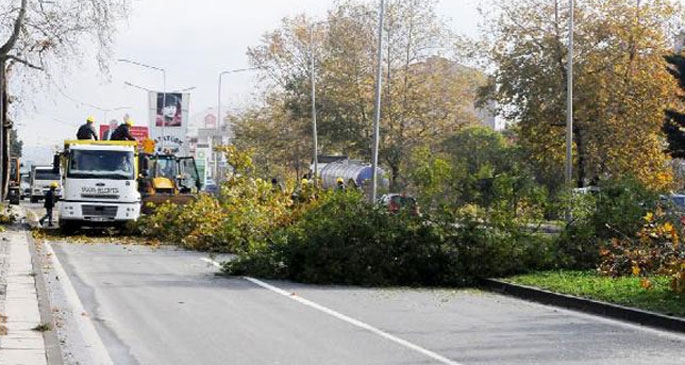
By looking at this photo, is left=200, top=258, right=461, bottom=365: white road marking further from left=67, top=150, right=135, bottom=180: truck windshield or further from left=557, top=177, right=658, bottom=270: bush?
left=67, top=150, right=135, bottom=180: truck windshield

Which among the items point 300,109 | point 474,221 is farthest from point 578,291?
point 300,109

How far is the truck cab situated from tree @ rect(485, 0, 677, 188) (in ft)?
75.4

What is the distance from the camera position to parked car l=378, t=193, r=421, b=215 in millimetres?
21867

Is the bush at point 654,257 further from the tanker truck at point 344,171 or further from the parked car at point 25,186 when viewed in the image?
the parked car at point 25,186

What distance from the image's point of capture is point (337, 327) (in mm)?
14703

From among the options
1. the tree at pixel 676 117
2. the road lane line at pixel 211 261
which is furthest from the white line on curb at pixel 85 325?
the tree at pixel 676 117

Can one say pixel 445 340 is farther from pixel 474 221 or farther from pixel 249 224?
pixel 249 224

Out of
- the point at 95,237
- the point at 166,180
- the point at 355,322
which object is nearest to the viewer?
the point at 355,322

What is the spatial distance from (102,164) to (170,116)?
21500mm

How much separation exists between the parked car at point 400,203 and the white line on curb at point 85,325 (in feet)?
19.8

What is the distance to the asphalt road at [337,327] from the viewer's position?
12.3 metres

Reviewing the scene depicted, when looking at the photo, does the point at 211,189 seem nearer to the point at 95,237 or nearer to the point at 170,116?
the point at 170,116

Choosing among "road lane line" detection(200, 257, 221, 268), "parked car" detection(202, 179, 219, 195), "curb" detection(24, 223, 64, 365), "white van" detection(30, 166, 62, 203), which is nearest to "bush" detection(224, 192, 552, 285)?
"road lane line" detection(200, 257, 221, 268)

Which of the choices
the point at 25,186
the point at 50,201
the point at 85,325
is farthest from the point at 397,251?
the point at 25,186
